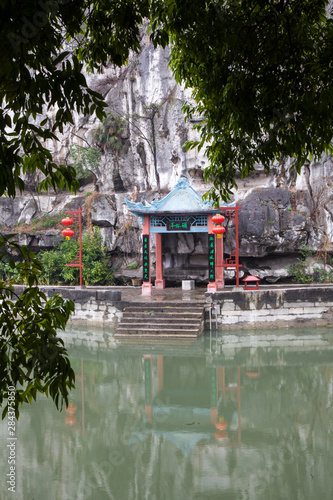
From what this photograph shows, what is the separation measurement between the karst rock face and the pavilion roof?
1.80 metres

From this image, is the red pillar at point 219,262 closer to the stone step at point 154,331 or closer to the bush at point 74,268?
the stone step at point 154,331

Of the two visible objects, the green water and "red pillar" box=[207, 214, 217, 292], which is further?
"red pillar" box=[207, 214, 217, 292]

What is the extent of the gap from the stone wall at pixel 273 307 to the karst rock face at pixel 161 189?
2524 millimetres

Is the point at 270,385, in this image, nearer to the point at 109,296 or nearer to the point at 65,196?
the point at 109,296

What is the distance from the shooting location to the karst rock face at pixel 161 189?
466 inches

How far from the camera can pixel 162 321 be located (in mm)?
8836

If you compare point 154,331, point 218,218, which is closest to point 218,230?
point 218,218

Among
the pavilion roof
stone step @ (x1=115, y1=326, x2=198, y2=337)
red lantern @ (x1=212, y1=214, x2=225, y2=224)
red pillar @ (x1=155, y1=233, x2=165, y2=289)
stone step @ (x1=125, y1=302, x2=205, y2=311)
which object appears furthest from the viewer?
red pillar @ (x1=155, y1=233, x2=165, y2=289)

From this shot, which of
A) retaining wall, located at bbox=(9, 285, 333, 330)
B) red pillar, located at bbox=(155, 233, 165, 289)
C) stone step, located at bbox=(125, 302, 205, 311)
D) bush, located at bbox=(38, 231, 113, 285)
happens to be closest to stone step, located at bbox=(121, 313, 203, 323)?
stone step, located at bbox=(125, 302, 205, 311)

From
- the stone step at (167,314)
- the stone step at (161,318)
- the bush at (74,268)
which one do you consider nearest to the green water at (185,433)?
the stone step at (161,318)

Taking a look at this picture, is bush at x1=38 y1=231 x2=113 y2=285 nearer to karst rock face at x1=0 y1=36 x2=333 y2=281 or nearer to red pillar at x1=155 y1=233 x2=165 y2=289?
karst rock face at x1=0 y1=36 x2=333 y2=281

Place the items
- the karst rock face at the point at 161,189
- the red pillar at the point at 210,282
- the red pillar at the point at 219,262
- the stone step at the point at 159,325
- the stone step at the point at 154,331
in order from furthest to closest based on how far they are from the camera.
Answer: the karst rock face at the point at 161,189 → the red pillar at the point at 219,262 → the red pillar at the point at 210,282 → the stone step at the point at 159,325 → the stone step at the point at 154,331

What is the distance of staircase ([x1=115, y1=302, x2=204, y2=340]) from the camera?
851cm

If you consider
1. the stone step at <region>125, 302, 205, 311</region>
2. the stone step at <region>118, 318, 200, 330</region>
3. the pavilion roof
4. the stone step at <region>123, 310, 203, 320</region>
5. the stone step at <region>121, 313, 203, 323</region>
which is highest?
the pavilion roof
